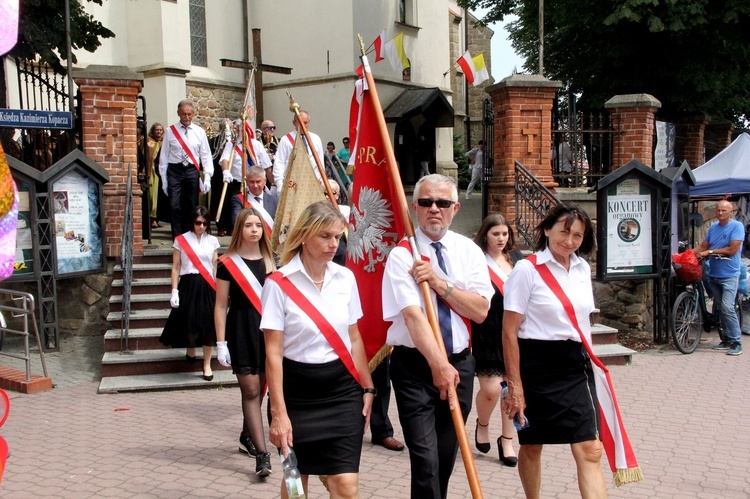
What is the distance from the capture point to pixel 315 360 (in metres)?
4.21

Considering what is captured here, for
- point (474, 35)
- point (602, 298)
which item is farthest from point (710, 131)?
point (474, 35)

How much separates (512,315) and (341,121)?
19703 millimetres

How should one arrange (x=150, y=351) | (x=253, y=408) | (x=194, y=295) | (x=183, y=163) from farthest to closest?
(x=183, y=163) < (x=150, y=351) < (x=194, y=295) < (x=253, y=408)

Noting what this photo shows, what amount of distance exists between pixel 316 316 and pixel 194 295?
5048 mm

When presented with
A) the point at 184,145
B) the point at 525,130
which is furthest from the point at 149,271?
the point at 525,130

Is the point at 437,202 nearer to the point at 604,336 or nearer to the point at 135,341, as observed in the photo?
the point at 135,341

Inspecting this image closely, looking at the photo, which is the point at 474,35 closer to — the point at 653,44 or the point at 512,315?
the point at 653,44

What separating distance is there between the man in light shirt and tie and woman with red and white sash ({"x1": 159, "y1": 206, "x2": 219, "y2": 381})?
262 cm

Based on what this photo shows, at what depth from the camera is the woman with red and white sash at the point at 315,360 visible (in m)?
4.18

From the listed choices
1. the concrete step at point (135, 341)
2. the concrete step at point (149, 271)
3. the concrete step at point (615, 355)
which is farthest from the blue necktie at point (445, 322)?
the concrete step at point (149, 271)

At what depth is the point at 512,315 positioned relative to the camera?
4.72 meters

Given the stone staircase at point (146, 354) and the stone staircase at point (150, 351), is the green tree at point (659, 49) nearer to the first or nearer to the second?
the stone staircase at point (150, 351)

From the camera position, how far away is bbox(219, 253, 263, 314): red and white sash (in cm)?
621

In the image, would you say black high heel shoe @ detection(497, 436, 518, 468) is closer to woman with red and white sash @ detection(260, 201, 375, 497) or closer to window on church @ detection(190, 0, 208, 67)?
woman with red and white sash @ detection(260, 201, 375, 497)
